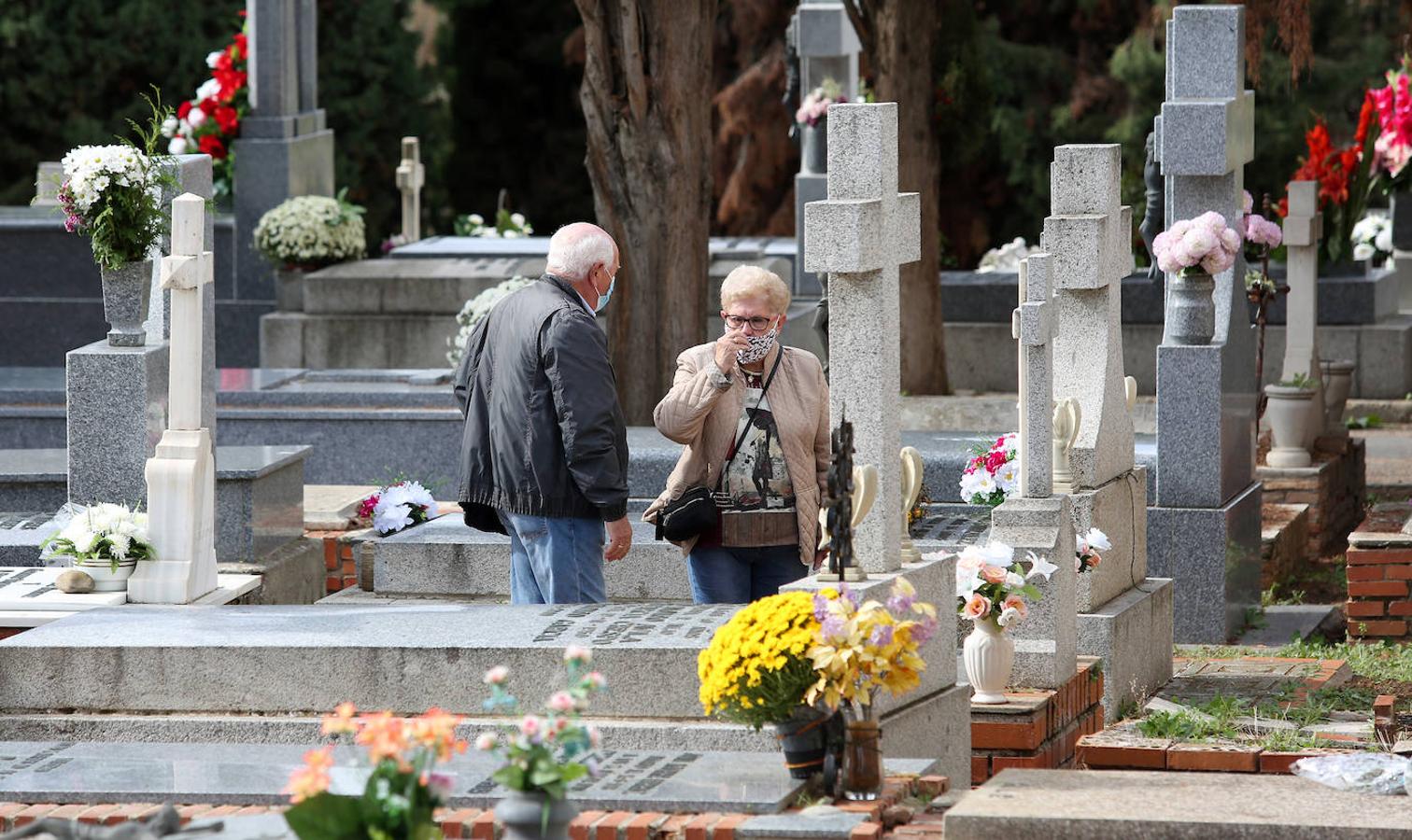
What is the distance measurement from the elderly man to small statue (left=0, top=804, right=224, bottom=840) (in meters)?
2.09

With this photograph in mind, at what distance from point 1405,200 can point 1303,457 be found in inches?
302

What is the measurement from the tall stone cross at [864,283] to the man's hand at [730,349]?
35 centimetres

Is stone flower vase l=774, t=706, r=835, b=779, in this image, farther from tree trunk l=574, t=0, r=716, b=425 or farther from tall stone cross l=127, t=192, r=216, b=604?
tree trunk l=574, t=0, r=716, b=425

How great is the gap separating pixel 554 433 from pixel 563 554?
359 millimetres

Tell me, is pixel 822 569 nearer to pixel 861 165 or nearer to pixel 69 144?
pixel 861 165

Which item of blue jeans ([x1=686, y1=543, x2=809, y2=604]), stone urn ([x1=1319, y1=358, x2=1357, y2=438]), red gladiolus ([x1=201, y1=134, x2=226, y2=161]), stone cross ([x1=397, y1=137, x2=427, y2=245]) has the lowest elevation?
blue jeans ([x1=686, y1=543, x2=809, y2=604])

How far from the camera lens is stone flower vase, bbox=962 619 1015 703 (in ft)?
23.6

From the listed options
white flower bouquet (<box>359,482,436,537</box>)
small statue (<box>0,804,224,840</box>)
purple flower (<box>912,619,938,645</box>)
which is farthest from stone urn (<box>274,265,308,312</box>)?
small statue (<box>0,804,224,840</box>)

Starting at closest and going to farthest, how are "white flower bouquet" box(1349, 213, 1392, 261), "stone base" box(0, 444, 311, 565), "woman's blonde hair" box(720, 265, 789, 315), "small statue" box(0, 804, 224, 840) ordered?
1. "small statue" box(0, 804, 224, 840)
2. "woman's blonde hair" box(720, 265, 789, 315)
3. "stone base" box(0, 444, 311, 565)
4. "white flower bouquet" box(1349, 213, 1392, 261)

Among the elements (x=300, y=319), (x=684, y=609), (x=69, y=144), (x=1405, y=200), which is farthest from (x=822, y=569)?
(x=69, y=144)

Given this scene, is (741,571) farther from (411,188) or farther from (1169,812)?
(411,188)

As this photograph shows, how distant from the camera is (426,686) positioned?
618 centimetres

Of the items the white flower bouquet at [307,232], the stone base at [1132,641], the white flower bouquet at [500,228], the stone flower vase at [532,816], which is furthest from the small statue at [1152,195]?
the white flower bouquet at [500,228]

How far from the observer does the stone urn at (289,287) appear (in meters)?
16.3
